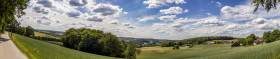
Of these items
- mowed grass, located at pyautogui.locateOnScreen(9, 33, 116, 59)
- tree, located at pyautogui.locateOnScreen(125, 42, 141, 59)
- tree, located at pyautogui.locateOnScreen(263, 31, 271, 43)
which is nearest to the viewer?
mowed grass, located at pyautogui.locateOnScreen(9, 33, 116, 59)

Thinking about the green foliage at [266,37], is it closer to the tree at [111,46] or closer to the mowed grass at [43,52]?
the tree at [111,46]

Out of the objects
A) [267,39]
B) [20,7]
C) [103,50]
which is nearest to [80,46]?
[103,50]

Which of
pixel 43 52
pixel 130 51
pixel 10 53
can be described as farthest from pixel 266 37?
pixel 10 53

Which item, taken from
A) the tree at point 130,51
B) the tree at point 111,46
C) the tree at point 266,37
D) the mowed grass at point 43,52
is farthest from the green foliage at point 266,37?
the mowed grass at point 43,52

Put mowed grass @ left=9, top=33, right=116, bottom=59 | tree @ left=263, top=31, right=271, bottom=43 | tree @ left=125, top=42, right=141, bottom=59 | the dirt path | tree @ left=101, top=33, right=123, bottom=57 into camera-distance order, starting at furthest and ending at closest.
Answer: tree @ left=263, top=31, right=271, bottom=43
tree @ left=125, top=42, right=141, bottom=59
tree @ left=101, top=33, right=123, bottom=57
mowed grass @ left=9, top=33, right=116, bottom=59
the dirt path

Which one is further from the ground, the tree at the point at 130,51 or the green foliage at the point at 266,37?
the green foliage at the point at 266,37

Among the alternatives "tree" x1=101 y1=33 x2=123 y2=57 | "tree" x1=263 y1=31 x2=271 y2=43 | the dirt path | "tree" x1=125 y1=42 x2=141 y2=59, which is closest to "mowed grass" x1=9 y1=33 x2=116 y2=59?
the dirt path

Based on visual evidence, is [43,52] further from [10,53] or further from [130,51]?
[130,51]

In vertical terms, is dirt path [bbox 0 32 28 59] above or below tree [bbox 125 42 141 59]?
above

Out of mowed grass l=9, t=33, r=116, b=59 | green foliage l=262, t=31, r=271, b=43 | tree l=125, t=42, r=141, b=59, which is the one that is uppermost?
green foliage l=262, t=31, r=271, b=43

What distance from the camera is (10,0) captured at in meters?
23.7

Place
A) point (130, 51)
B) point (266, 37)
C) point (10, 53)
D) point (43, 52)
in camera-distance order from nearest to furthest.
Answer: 1. point (10, 53)
2. point (43, 52)
3. point (130, 51)
4. point (266, 37)

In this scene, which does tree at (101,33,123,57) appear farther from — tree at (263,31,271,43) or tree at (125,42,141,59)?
tree at (263,31,271,43)

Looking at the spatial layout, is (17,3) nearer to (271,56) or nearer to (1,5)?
(1,5)
